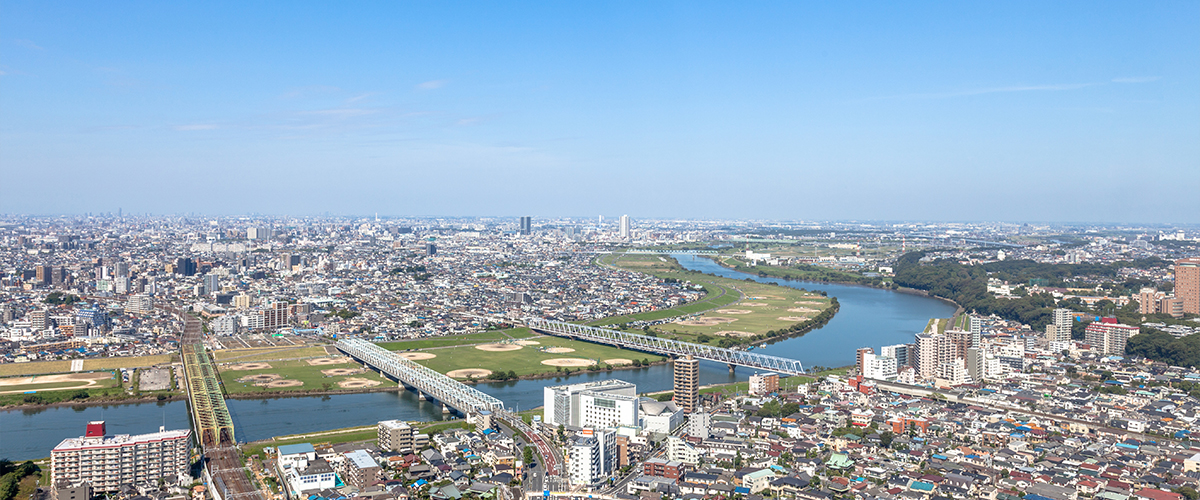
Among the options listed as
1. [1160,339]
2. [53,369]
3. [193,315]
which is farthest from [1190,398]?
[193,315]

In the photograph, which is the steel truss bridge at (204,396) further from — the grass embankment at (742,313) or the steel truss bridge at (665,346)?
the grass embankment at (742,313)

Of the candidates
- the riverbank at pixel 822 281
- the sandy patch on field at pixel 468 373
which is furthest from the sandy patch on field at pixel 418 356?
the riverbank at pixel 822 281

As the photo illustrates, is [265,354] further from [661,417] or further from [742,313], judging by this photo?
[742,313]

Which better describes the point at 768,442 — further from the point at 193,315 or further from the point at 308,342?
the point at 193,315

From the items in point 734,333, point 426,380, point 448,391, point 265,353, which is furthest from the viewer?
point 734,333

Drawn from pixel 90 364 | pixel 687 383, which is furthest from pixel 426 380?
pixel 90 364

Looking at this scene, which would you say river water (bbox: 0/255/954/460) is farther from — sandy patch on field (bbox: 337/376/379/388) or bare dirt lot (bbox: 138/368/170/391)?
bare dirt lot (bbox: 138/368/170/391)
